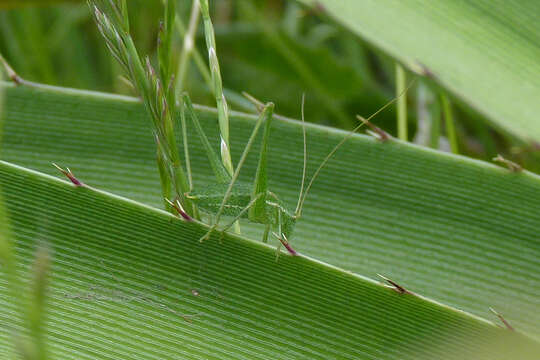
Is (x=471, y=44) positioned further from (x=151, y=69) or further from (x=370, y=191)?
(x=151, y=69)

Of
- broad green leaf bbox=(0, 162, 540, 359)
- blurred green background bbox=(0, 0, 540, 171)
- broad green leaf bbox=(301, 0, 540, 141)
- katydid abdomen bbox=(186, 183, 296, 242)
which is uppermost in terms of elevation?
blurred green background bbox=(0, 0, 540, 171)

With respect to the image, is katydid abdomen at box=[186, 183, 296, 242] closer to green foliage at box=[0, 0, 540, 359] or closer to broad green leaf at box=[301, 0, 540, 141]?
green foliage at box=[0, 0, 540, 359]

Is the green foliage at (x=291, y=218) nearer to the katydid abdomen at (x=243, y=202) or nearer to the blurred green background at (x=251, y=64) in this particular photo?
the katydid abdomen at (x=243, y=202)

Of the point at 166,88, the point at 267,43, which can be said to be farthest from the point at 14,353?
the point at 267,43

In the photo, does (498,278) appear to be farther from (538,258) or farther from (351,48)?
(351,48)

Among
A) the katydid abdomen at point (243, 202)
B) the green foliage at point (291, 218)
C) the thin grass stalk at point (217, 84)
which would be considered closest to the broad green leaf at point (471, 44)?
the green foliage at point (291, 218)

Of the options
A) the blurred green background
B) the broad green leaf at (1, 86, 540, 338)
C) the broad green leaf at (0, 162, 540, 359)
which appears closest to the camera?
the broad green leaf at (0, 162, 540, 359)

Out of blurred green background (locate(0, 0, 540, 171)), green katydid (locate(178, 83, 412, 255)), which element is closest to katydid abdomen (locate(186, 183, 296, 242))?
green katydid (locate(178, 83, 412, 255))
